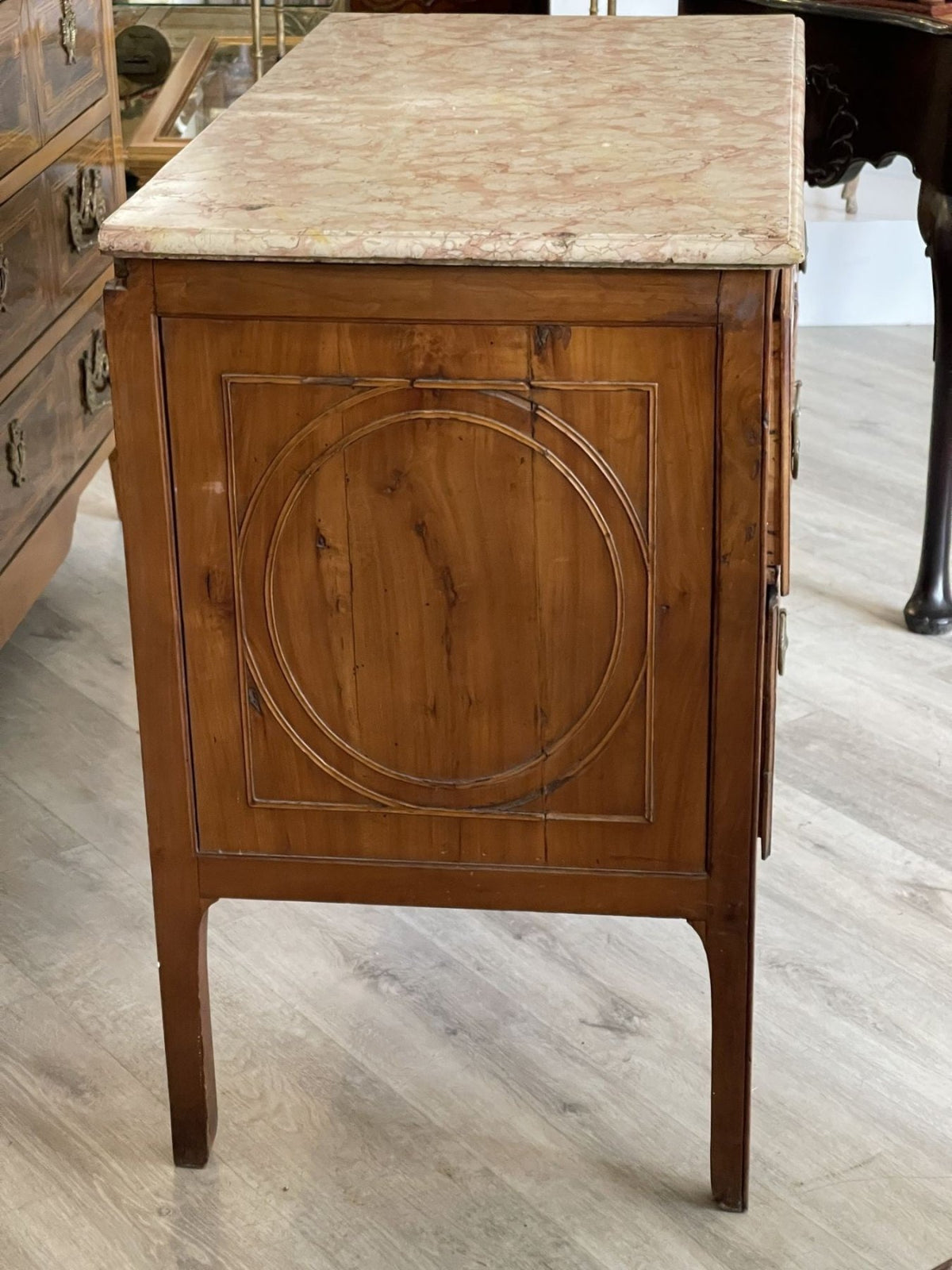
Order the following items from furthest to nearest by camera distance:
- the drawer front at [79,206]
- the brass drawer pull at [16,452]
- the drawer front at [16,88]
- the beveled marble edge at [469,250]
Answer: the drawer front at [79,206]
the brass drawer pull at [16,452]
the drawer front at [16,88]
the beveled marble edge at [469,250]

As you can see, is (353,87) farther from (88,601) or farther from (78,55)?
(88,601)

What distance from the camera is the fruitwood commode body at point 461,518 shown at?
4.00ft

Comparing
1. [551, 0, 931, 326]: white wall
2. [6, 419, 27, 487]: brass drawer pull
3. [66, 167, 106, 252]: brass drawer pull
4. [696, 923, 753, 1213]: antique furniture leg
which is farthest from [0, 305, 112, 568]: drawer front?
[551, 0, 931, 326]: white wall

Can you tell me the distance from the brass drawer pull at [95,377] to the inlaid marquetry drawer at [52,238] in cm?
10

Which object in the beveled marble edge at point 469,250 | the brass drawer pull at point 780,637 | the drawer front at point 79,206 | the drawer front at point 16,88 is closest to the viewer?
the beveled marble edge at point 469,250

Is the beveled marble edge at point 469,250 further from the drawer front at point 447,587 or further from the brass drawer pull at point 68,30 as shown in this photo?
the brass drawer pull at point 68,30

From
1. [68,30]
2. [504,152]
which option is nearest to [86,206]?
[68,30]

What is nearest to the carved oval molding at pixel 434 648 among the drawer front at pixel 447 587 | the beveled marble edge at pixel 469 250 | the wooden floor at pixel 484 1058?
the drawer front at pixel 447 587

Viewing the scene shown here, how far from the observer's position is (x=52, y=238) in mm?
2215

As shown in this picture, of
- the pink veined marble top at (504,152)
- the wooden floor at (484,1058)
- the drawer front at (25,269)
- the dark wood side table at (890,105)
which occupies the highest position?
the pink veined marble top at (504,152)

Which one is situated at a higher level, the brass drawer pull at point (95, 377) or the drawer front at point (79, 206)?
the drawer front at point (79, 206)

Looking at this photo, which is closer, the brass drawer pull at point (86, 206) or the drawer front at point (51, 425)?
the drawer front at point (51, 425)

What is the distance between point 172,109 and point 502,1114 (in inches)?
85.5

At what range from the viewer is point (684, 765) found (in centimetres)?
135
